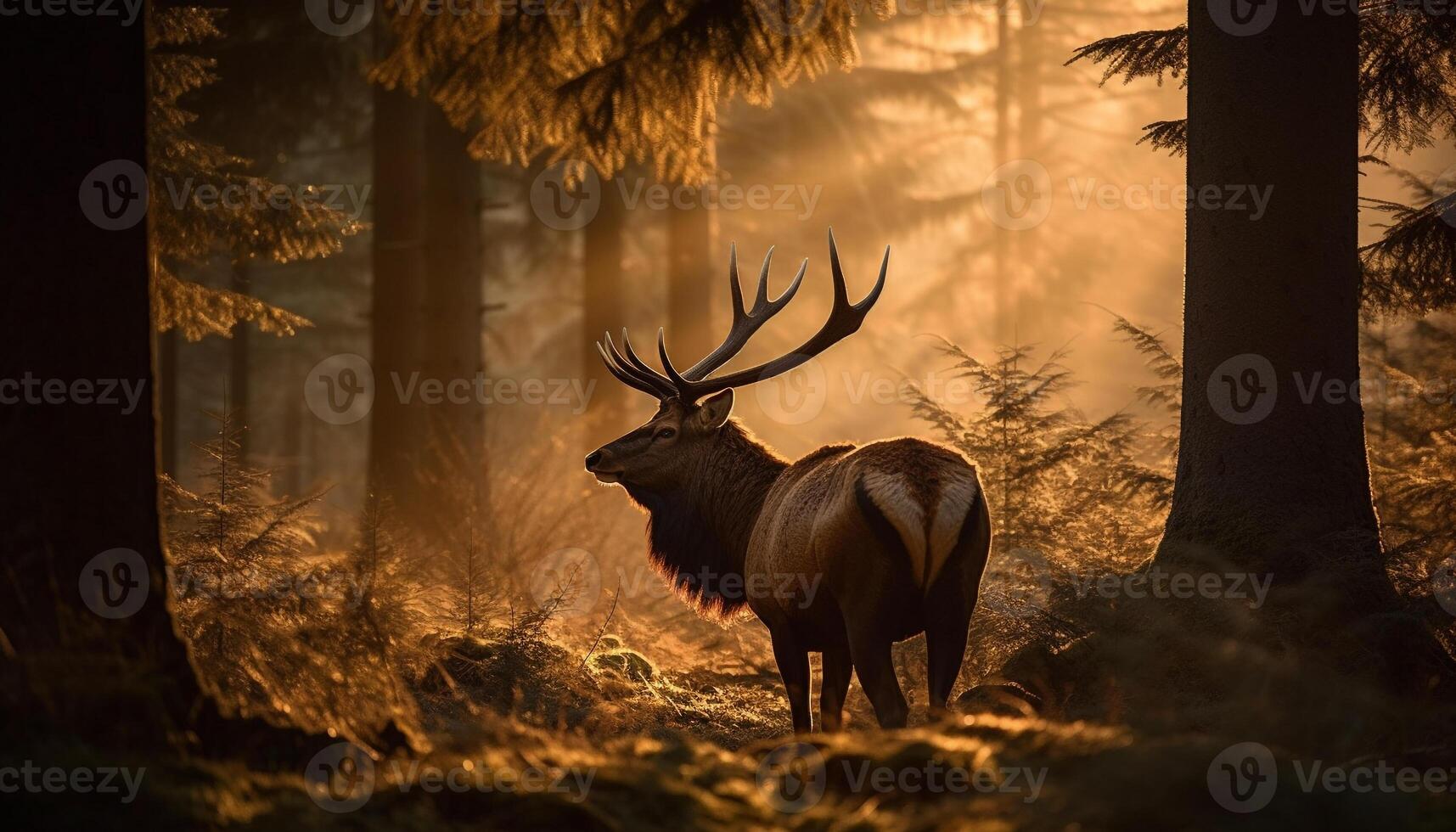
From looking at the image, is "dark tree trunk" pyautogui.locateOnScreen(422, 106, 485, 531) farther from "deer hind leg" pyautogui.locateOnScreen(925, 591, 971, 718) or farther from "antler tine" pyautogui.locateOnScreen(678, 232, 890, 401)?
"deer hind leg" pyautogui.locateOnScreen(925, 591, 971, 718)

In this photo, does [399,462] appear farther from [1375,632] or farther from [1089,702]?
[1375,632]

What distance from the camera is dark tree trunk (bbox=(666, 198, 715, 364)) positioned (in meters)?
16.2

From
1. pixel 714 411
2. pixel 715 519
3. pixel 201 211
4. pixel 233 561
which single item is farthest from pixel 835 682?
pixel 201 211

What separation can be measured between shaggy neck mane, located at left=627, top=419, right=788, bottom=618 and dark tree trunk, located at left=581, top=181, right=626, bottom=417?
8.94 meters

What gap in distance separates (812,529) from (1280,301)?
2919mm

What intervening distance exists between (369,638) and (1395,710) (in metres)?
4.62

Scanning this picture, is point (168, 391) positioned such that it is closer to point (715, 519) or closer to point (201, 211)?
point (201, 211)

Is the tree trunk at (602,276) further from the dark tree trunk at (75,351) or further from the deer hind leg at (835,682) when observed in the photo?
the dark tree trunk at (75,351)

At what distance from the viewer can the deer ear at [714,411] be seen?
7.46 m

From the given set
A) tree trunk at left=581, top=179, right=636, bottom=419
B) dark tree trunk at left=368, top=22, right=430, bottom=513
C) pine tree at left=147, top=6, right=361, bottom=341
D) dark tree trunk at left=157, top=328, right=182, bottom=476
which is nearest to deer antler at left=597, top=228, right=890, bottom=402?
pine tree at left=147, top=6, right=361, bottom=341

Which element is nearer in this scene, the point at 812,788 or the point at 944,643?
the point at 812,788

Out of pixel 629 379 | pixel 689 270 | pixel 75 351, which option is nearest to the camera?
pixel 75 351

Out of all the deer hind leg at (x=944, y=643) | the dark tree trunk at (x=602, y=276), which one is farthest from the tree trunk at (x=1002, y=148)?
the deer hind leg at (x=944, y=643)

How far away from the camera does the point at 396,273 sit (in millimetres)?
14109
